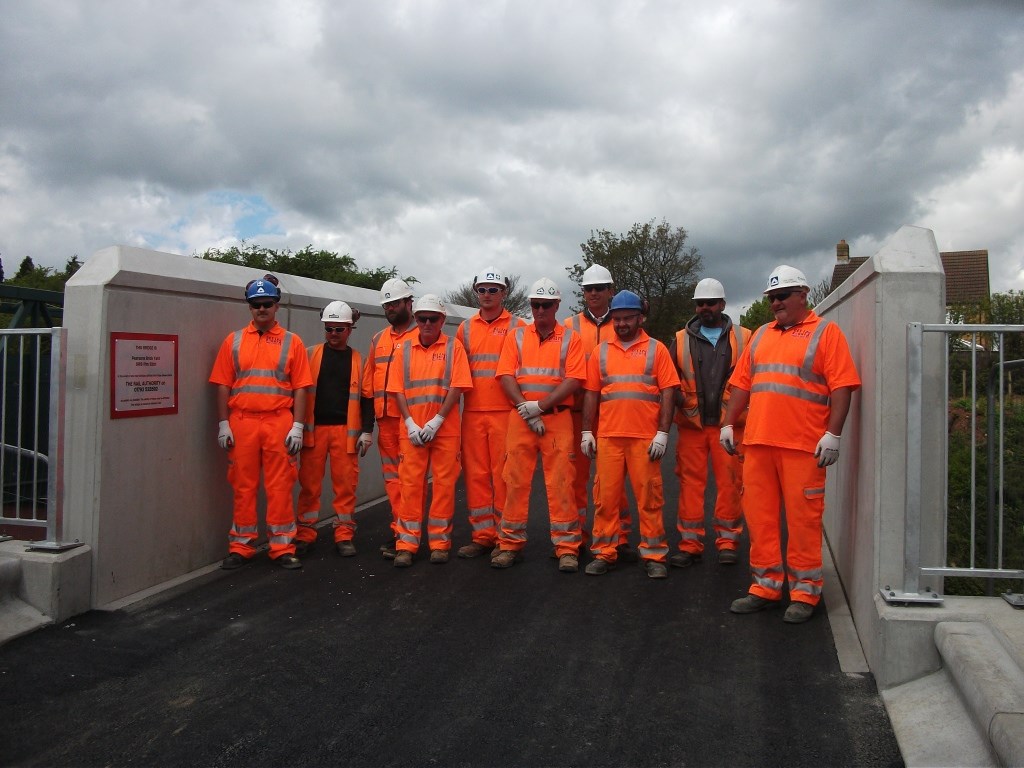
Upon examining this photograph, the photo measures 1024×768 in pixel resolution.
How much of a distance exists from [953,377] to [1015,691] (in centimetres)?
239

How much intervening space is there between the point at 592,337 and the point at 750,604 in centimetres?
253

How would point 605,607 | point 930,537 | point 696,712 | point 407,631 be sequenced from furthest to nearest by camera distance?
point 605,607, point 407,631, point 930,537, point 696,712

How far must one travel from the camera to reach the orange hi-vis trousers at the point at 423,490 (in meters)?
6.44

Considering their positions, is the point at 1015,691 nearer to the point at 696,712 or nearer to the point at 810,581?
the point at 696,712

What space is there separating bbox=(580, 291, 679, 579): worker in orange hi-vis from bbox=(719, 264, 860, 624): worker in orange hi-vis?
91 cm

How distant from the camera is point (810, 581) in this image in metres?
5.00

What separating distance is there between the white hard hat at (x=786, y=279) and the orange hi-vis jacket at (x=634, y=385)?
106 cm

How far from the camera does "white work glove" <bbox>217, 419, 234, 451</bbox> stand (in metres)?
6.16

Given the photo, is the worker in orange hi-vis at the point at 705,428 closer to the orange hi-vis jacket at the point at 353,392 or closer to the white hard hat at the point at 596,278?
the white hard hat at the point at 596,278

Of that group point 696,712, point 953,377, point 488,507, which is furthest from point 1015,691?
point 488,507

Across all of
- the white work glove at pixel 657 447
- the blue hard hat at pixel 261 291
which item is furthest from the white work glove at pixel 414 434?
the white work glove at pixel 657 447

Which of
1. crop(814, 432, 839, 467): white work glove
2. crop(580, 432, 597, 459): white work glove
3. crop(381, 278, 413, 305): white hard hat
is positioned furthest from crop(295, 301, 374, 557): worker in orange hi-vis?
crop(814, 432, 839, 467): white work glove

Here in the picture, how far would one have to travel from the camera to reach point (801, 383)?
16.2 ft

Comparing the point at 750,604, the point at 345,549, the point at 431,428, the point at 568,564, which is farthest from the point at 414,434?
the point at 750,604
